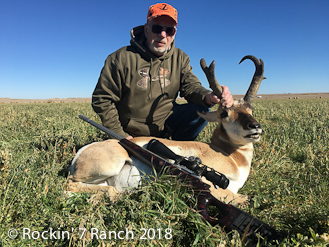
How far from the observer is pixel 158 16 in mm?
4578

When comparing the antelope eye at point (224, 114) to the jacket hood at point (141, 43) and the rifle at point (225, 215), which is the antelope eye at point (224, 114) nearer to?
the rifle at point (225, 215)

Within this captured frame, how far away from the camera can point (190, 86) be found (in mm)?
4984

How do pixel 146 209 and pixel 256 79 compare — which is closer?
pixel 146 209

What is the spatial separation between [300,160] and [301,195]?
1.71 metres

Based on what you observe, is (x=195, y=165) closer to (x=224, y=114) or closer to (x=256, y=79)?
(x=224, y=114)

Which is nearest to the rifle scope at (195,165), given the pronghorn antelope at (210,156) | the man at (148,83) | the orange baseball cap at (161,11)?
the pronghorn antelope at (210,156)

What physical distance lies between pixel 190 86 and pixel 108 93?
1.83 meters

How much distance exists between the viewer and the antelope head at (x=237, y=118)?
3.44 metres

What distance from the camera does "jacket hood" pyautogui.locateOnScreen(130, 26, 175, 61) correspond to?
15.2ft

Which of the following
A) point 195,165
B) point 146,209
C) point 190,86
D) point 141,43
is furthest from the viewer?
point 190,86

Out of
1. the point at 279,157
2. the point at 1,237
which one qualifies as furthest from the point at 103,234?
the point at 279,157

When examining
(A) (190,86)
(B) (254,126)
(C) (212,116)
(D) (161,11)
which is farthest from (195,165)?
(D) (161,11)

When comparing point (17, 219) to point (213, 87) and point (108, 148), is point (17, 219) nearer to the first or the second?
point (108, 148)

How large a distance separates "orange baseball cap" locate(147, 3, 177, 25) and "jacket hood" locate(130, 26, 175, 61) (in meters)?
0.45
